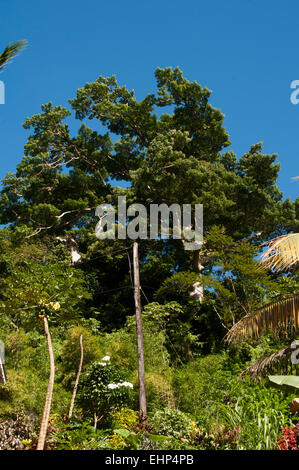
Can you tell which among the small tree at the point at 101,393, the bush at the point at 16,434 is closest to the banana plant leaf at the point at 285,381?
the small tree at the point at 101,393

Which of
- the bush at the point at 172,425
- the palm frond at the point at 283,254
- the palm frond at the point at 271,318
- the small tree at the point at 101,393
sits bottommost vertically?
the bush at the point at 172,425

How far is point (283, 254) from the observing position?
6.59 meters

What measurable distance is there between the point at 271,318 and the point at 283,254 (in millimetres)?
1145

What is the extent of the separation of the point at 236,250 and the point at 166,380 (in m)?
5.96

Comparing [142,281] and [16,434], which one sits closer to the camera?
[16,434]

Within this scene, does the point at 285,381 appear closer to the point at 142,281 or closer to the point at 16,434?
A: the point at 16,434

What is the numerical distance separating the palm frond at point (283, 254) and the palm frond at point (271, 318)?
632mm

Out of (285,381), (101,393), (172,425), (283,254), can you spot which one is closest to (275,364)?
(285,381)

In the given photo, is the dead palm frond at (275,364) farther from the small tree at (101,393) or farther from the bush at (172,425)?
the small tree at (101,393)

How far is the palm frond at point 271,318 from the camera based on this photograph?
6.74 m

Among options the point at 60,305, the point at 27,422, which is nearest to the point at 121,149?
the point at 60,305

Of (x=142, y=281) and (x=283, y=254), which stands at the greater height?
(x=142, y=281)

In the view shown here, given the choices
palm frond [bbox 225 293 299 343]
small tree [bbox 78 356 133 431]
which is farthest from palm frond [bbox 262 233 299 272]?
small tree [bbox 78 356 133 431]
